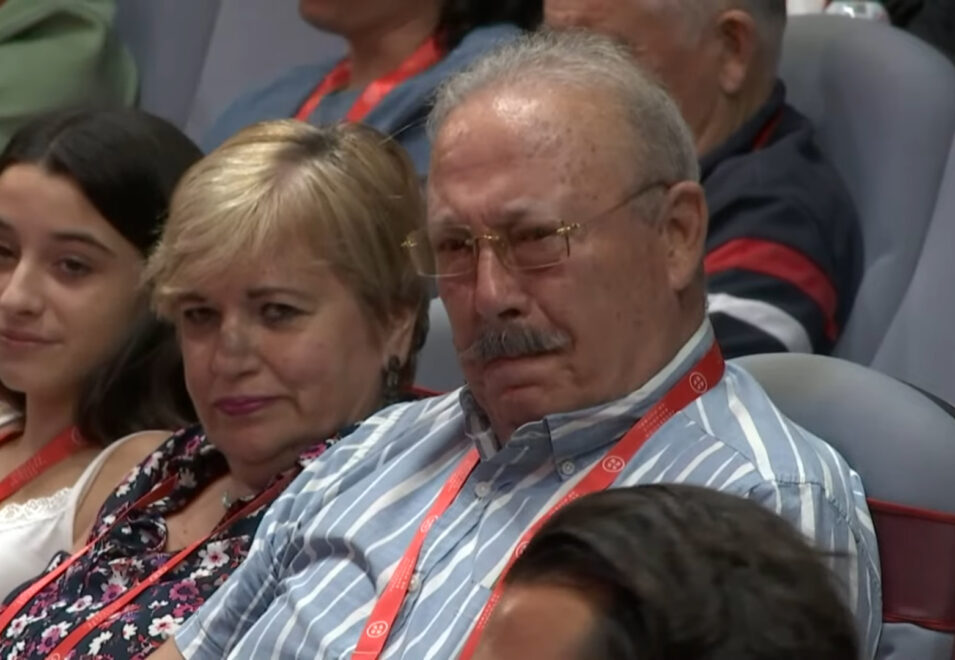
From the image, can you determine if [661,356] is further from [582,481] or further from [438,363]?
[438,363]

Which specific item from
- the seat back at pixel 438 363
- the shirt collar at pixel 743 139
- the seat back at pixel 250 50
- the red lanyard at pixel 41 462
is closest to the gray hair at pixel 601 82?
the seat back at pixel 438 363

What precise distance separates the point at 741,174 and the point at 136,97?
4.63 ft

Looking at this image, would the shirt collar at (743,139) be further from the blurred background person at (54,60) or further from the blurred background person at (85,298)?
the blurred background person at (54,60)

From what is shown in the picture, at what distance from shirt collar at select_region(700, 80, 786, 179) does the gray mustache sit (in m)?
0.73

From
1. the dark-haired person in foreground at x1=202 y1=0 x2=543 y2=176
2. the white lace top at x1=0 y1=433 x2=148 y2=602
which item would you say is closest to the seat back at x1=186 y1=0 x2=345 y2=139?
the dark-haired person in foreground at x1=202 y1=0 x2=543 y2=176

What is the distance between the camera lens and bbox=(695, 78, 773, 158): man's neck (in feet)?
7.16

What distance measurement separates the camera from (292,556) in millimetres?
1618

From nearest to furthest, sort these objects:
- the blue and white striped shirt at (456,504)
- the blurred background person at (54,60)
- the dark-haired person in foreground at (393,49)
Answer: the blue and white striped shirt at (456,504), the dark-haired person in foreground at (393,49), the blurred background person at (54,60)

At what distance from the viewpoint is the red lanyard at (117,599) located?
5.74 ft

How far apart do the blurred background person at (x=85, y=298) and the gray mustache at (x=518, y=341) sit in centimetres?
72

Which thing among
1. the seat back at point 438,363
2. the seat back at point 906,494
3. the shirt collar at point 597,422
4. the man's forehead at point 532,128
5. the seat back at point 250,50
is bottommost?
the seat back at point 250,50

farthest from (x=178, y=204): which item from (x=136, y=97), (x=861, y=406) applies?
(x=136, y=97)

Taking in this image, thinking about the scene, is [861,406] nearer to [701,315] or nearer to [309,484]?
[701,315]

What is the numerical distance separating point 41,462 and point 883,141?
41.8 inches
